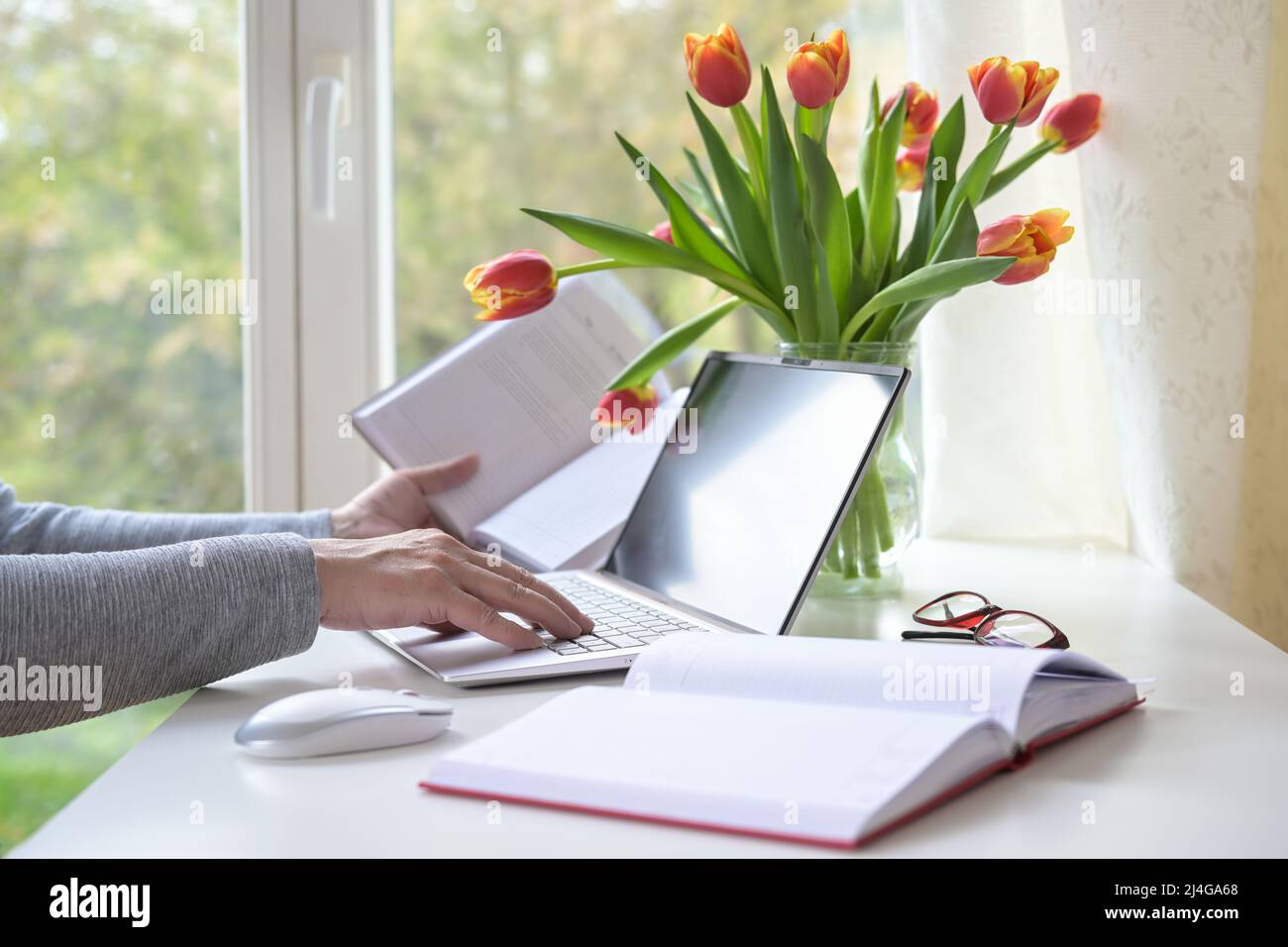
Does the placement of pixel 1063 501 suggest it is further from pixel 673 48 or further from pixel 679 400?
pixel 673 48

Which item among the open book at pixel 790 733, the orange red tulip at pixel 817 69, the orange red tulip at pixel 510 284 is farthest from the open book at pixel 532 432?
the open book at pixel 790 733

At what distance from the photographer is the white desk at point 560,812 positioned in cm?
46

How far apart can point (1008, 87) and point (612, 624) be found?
48cm

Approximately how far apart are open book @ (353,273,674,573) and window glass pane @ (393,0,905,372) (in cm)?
44

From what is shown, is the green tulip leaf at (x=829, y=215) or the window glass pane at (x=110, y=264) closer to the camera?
the green tulip leaf at (x=829, y=215)

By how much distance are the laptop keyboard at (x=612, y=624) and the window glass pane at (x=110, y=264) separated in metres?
0.85

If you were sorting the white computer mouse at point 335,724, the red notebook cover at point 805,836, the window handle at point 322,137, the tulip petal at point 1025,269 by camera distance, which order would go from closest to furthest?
the red notebook cover at point 805,836 < the white computer mouse at point 335,724 < the tulip petal at point 1025,269 < the window handle at point 322,137

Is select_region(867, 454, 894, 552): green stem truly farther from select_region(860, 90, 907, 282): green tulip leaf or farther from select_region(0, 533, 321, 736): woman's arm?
select_region(0, 533, 321, 736): woman's arm

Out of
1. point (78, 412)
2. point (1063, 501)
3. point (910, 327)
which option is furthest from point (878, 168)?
point (78, 412)

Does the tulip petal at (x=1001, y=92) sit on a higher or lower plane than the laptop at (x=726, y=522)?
higher

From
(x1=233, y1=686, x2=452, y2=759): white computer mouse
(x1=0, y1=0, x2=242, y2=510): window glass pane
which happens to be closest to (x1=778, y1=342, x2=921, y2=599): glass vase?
(x1=233, y1=686, x2=452, y2=759): white computer mouse

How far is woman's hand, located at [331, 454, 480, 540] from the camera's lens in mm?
1064

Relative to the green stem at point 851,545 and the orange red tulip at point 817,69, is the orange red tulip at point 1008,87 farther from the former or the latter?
the green stem at point 851,545

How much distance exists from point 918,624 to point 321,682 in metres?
0.41
